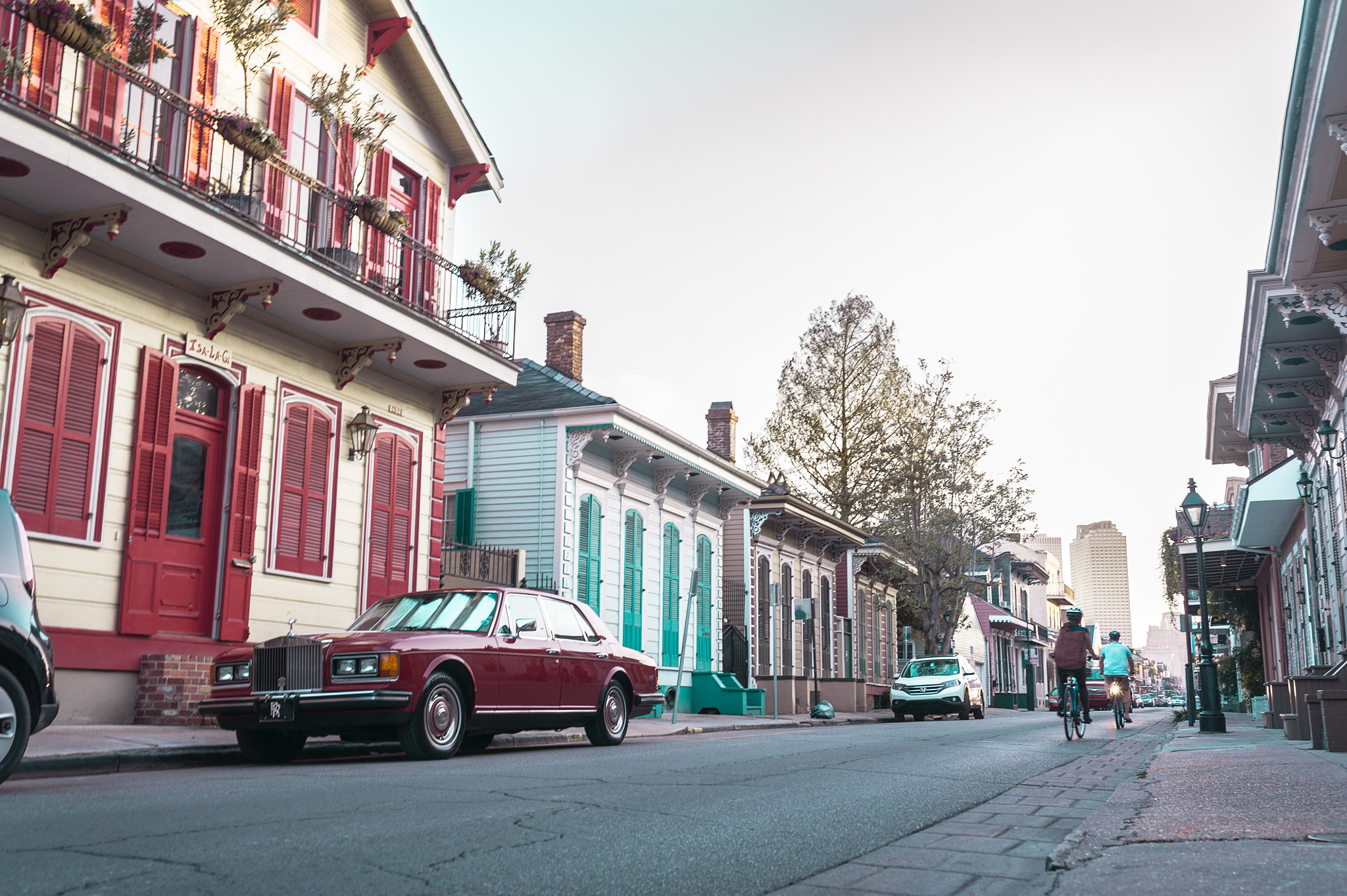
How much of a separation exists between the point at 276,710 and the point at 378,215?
25.4 ft

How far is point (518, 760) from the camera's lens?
10578mm

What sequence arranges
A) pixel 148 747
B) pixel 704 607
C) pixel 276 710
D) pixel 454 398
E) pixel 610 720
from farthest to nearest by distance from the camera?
pixel 704 607, pixel 454 398, pixel 610 720, pixel 276 710, pixel 148 747

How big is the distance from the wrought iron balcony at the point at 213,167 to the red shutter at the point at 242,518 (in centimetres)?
205

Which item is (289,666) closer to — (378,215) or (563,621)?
(563,621)

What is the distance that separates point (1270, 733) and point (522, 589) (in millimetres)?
11677

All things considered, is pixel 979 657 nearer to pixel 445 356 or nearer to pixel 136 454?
pixel 445 356

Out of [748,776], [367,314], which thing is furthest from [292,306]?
[748,776]

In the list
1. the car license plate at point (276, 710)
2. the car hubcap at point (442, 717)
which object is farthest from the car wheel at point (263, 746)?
the car hubcap at point (442, 717)

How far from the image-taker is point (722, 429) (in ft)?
105

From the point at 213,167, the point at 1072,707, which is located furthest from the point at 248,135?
the point at 1072,707

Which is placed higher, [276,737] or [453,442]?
[453,442]

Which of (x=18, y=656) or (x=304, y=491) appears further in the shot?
(x=304, y=491)

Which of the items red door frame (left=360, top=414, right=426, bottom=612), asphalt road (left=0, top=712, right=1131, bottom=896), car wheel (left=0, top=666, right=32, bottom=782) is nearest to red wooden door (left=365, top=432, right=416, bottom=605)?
red door frame (left=360, top=414, right=426, bottom=612)

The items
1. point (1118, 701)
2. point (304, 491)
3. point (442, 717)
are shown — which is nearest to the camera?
point (442, 717)
